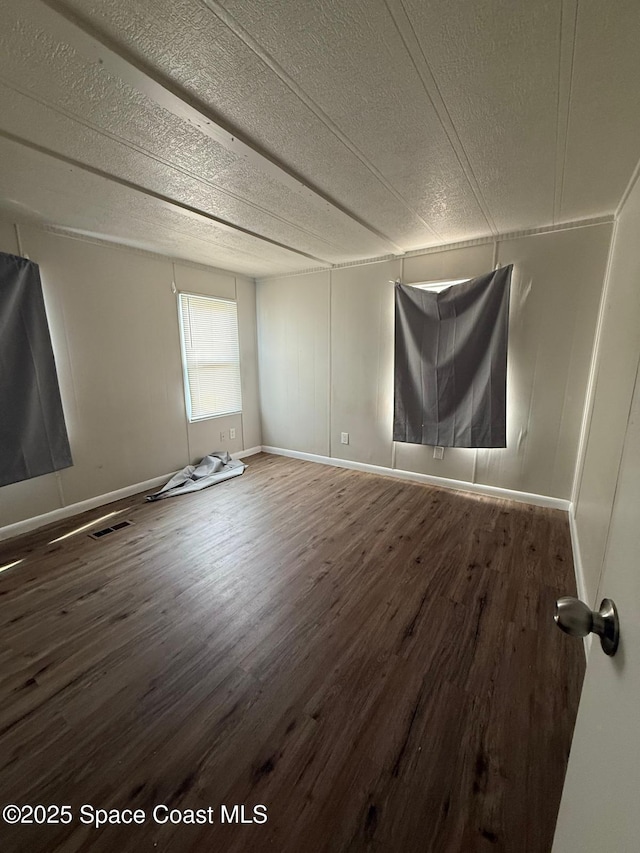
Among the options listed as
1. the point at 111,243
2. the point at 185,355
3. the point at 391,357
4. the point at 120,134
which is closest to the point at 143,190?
the point at 120,134

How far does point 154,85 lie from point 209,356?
2985mm

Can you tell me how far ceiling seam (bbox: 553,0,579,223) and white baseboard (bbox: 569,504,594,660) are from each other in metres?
2.24

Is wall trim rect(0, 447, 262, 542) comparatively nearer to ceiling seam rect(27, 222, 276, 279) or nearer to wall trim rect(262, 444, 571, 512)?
wall trim rect(262, 444, 571, 512)

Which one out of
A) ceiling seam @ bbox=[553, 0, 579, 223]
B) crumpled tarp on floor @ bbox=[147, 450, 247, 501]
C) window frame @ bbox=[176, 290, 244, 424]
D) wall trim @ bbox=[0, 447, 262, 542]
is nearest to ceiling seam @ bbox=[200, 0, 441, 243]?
ceiling seam @ bbox=[553, 0, 579, 223]

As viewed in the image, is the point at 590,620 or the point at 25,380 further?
the point at 25,380

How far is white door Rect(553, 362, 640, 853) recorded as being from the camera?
1.38 feet

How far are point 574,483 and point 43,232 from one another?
4.79m

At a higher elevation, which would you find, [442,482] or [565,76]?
[565,76]

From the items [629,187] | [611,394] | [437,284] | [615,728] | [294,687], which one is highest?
→ [629,187]

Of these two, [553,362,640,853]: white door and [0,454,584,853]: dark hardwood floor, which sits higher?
[553,362,640,853]: white door

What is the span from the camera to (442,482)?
3656mm

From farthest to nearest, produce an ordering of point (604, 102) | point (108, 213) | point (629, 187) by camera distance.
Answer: point (108, 213)
point (629, 187)
point (604, 102)

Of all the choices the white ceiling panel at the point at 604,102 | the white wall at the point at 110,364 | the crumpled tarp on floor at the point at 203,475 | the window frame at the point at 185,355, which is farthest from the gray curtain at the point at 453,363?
the white wall at the point at 110,364

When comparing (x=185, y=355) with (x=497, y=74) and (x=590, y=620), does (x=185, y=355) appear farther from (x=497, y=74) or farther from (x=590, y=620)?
(x=590, y=620)
